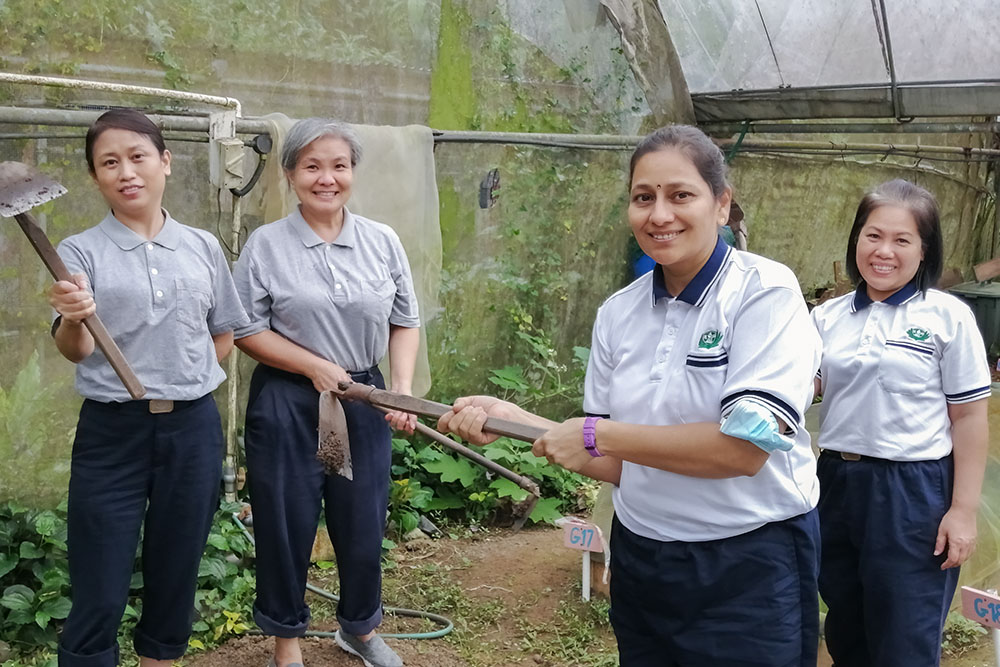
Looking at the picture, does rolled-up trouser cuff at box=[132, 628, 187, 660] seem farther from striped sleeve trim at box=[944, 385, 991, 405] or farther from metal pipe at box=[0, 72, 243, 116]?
striped sleeve trim at box=[944, 385, 991, 405]

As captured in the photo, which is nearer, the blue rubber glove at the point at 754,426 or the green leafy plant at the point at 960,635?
the blue rubber glove at the point at 754,426

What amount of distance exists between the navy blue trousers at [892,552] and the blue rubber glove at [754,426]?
1084mm

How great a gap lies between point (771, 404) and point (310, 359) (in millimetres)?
1786

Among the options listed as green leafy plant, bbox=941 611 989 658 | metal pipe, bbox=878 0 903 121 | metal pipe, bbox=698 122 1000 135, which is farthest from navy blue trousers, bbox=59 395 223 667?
metal pipe, bbox=698 122 1000 135

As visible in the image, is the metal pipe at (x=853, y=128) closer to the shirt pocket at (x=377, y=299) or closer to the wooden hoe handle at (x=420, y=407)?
the shirt pocket at (x=377, y=299)

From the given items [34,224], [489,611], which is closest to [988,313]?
[489,611]

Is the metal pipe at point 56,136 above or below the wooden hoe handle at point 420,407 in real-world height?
above

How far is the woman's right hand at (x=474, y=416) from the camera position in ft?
7.25

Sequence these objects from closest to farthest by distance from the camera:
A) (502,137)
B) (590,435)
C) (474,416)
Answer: (590,435), (474,416), (502,137)

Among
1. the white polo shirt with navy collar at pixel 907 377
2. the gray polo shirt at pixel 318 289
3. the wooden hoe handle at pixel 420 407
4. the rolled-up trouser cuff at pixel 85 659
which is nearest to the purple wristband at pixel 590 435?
the wooden hoe handle at pixel 420 407

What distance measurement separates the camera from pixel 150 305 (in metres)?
2.81

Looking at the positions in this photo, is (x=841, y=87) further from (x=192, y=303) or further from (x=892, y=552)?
(x=192, y=303)

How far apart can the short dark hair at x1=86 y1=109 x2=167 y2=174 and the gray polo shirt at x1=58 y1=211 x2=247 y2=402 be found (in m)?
0.22

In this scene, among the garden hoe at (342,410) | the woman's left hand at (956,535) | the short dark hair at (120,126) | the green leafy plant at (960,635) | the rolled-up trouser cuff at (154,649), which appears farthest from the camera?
the green leafy plant at (960,635)
